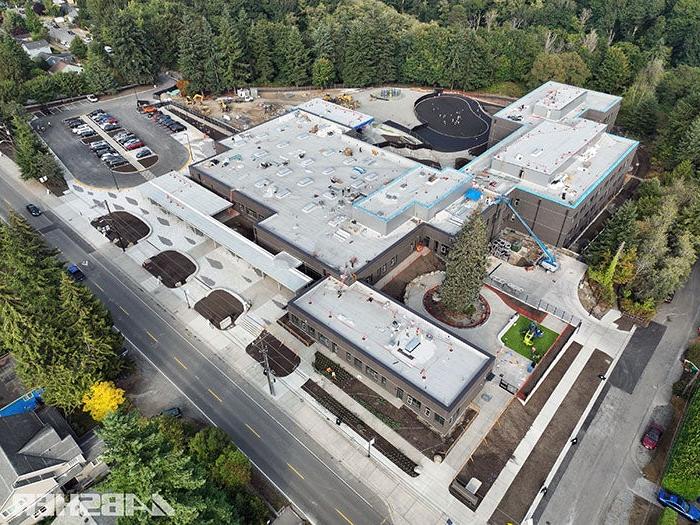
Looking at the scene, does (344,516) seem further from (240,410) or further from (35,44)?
(35,44)

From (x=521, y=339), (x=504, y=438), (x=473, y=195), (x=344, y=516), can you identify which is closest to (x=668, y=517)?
(x=504, y=438)

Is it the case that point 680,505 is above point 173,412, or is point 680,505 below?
below

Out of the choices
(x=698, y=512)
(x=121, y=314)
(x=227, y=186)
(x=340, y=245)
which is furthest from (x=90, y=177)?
(x=698, y=512)

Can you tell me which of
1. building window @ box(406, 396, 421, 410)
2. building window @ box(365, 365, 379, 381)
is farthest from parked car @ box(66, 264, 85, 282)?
building window @ box(406, 396, 421, 410)

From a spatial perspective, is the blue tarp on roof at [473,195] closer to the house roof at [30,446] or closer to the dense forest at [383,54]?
the dense forest at [383,54]

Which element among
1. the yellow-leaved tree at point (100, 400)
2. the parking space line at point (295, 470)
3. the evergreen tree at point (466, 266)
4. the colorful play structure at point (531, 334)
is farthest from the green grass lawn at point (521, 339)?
the yellow-leaved tree at point (100, 400)

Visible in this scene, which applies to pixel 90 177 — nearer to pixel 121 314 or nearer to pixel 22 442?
pixel 121 314
